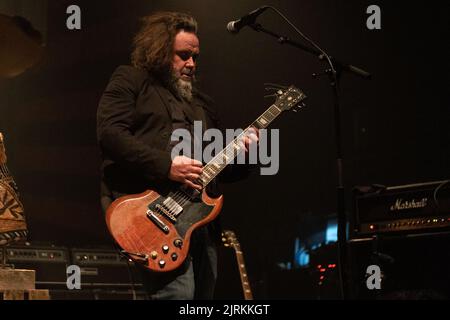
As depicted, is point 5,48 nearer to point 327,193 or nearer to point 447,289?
point 447,289

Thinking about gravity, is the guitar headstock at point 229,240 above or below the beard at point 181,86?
below

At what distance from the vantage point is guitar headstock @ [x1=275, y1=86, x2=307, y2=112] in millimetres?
3109

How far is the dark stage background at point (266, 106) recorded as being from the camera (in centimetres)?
513

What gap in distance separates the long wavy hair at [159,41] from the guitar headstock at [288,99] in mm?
493

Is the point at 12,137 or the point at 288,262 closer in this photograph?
the point at 12,137

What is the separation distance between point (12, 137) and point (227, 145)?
8.66ft

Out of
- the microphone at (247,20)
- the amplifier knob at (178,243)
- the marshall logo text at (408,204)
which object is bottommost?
the amplifier knob at (178,243)

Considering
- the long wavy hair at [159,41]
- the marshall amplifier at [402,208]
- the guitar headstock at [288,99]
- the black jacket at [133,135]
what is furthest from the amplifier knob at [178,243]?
the marshall amplifier at [402,208]

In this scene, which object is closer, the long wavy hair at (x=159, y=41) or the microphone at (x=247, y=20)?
the long wavy hair at (x=159, y=41)

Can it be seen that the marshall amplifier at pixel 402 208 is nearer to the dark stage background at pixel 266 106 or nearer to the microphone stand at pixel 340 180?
the microphone stand at pixel 340 180

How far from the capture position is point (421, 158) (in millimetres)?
6039

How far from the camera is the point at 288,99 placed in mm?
3127
